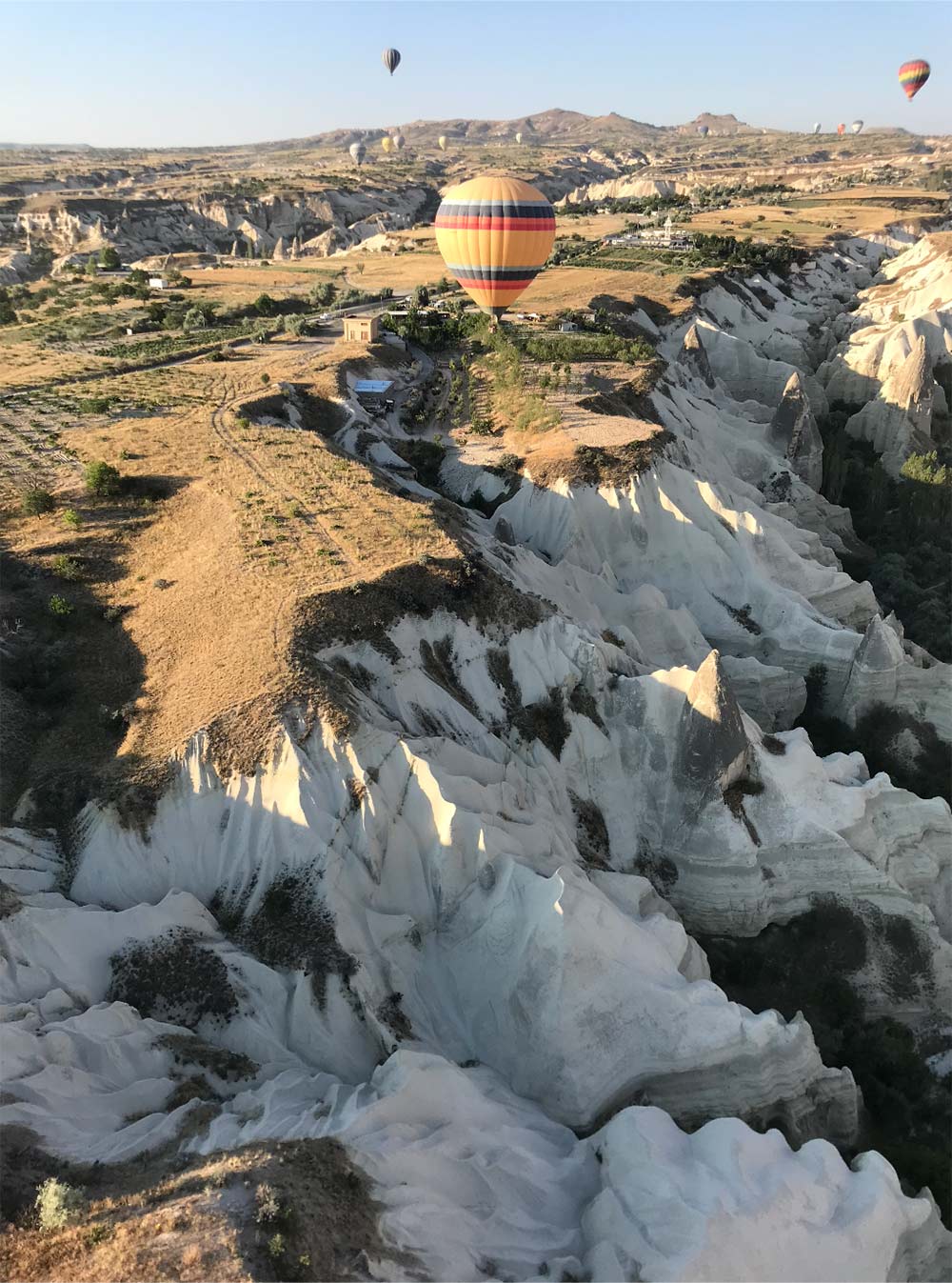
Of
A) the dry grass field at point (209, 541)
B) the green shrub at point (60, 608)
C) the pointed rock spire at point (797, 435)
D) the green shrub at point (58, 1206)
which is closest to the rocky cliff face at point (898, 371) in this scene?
the pointed rock spire at point (797, 435)

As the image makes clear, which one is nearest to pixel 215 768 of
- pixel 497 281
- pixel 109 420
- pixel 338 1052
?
pixel 338 1052

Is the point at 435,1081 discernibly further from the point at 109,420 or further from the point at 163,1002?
the point at 109,420

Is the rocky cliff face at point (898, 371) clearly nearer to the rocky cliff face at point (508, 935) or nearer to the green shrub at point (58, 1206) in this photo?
the rocky cliff face at point (508, 935)

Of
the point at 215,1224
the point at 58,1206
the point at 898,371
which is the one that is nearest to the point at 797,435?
the point at 898,371

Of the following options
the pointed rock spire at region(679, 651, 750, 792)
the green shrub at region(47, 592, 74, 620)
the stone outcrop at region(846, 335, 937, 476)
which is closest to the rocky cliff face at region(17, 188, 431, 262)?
the stone outcrop at region(846, 335, 937, 476)

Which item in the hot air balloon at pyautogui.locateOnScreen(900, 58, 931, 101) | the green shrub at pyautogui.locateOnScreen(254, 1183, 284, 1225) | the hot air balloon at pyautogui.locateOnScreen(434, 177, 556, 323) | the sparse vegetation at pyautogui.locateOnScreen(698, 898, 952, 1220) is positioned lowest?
→ the sparse vegetation at pyautogui.locateOnScreen(698, 898, 952, 1220)

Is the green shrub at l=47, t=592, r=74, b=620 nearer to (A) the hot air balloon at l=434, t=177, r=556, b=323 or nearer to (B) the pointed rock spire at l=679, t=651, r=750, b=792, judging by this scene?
(B) the pointed rock spire at l=679, t=651, r=750, b=792
